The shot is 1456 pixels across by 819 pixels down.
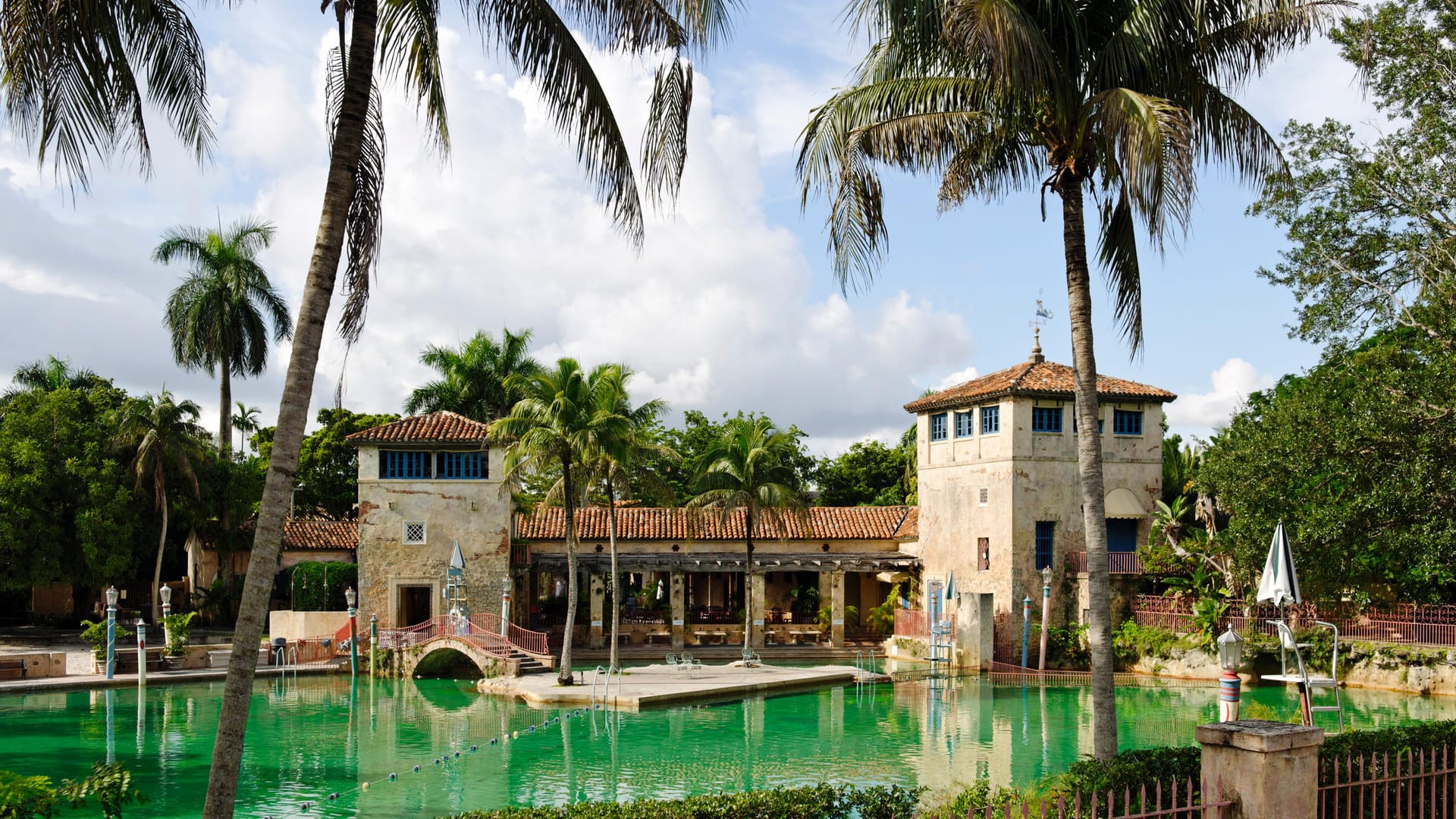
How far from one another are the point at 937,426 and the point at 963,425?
1.54 m

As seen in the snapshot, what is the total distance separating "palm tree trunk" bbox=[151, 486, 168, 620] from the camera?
3747cm

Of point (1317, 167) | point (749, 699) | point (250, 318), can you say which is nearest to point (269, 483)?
point (749, 699)

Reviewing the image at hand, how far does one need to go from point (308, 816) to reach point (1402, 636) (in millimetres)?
25272

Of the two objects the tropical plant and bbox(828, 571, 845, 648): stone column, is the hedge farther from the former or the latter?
bbox(828, 571, 845, 648): stone column

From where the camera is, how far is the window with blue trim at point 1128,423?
118 feet

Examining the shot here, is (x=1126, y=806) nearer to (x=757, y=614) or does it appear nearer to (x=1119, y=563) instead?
(x=1119, y=563)

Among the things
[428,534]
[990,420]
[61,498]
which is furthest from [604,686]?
[61,498]

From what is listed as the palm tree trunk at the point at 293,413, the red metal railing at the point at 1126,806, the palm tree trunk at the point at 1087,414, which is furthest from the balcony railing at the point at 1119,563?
the palm tree trunk at the point at 293,413

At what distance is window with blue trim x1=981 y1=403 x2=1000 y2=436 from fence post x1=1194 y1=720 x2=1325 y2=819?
28125 mm

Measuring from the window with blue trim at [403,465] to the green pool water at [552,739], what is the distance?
680 cm

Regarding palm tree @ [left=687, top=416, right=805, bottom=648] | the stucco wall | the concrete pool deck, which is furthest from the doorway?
palm tree @ [left=687, top=416, right=805, bottom=648]

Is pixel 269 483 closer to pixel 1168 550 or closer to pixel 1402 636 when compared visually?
pixel 1402 636

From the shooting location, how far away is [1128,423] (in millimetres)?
36094

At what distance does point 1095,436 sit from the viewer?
38.6 ft
